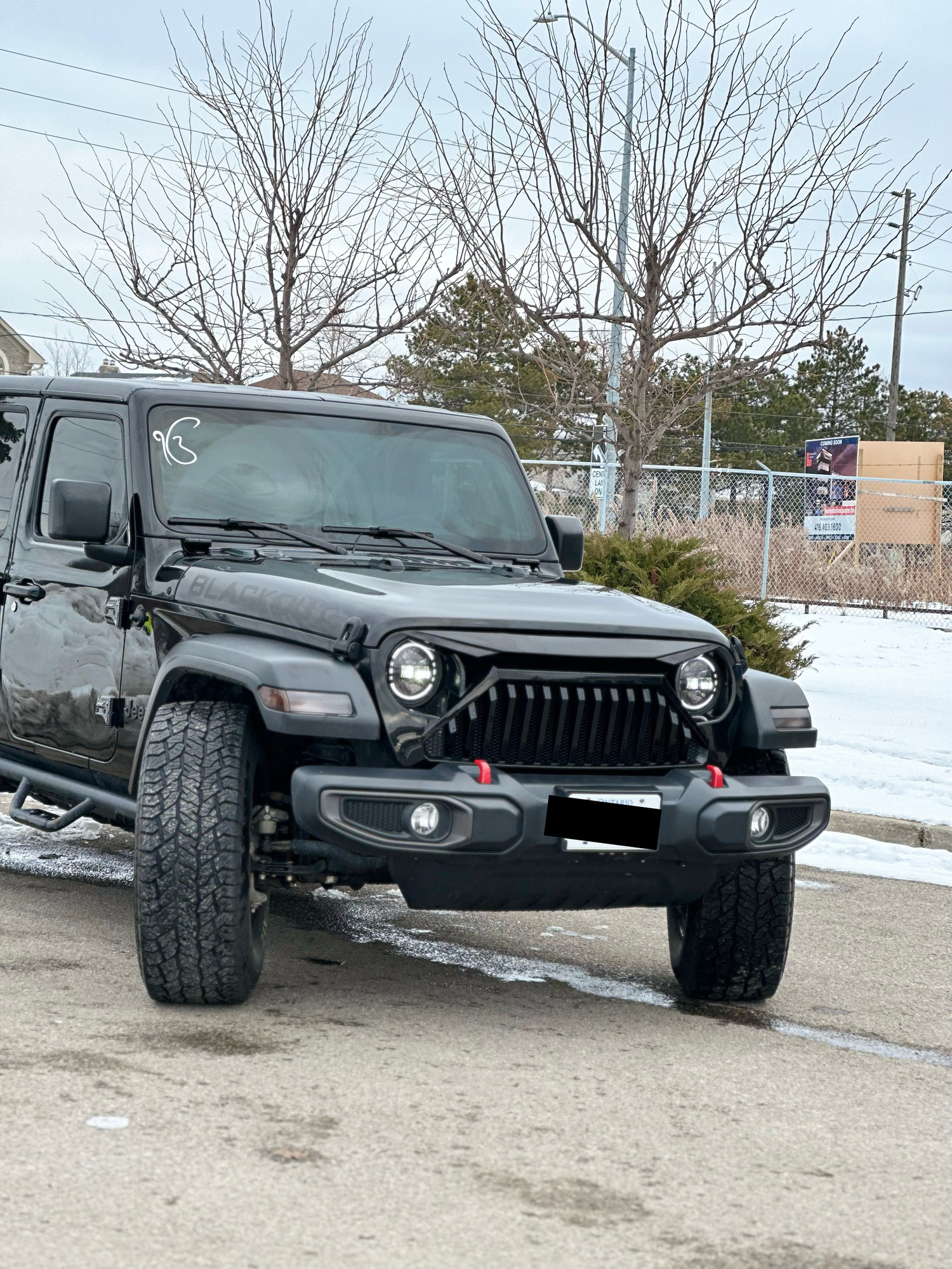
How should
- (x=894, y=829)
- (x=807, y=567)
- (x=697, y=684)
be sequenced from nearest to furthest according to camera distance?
(x=697, y=684) → (x=894, y=829) → (x=807, y=567)

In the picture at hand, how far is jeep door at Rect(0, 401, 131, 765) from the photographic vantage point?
5.41 meters

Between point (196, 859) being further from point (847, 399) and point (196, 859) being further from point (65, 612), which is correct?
point (847, 399)

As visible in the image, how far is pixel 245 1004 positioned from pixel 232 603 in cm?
118

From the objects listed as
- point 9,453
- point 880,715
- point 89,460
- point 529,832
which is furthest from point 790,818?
point 880,715

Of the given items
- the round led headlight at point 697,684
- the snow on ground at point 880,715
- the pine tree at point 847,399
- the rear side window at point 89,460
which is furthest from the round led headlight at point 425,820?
the pine tree at point 847,399

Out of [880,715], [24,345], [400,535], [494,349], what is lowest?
[880,715]

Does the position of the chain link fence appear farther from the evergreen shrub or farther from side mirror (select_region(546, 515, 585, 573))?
side mirror (select_region(546, 515, 585, 573))

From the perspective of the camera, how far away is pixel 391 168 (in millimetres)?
14047

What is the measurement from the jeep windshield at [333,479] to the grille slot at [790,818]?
164 cm

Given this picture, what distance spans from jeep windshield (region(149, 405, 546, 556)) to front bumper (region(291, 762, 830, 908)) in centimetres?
147

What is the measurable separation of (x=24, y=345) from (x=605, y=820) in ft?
176

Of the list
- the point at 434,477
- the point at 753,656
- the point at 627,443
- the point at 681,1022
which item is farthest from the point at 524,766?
the point at 627,443

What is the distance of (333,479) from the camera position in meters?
5.66

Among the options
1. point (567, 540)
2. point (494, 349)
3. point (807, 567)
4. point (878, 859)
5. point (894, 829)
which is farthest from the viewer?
point (807, 567)
